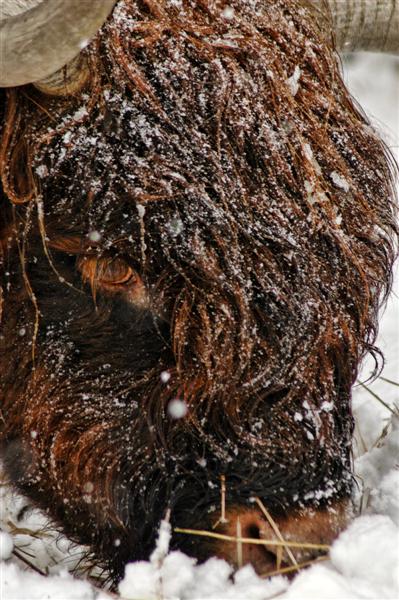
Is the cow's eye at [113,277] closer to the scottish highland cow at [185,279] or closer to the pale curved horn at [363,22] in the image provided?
the scottish highland cow at [185,279]

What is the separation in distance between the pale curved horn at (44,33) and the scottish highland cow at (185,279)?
0.64ft

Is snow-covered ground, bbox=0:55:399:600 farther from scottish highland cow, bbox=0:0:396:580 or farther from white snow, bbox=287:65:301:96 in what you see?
white snow, bbox=287:65:301:96

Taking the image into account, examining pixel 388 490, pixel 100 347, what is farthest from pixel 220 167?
pixel 388 490

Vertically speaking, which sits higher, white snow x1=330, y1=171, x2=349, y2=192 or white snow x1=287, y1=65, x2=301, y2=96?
white snow x1=287, y1=65, x2=301, y2=96

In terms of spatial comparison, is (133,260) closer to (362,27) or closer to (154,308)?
(154,308)

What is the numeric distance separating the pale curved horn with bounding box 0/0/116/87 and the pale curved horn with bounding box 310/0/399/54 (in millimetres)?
1290

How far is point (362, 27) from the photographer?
10.3ft

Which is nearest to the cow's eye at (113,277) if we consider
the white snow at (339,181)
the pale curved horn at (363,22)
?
the white snow at (339,181)

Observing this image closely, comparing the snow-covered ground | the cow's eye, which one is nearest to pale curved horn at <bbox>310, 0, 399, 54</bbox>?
the snow-covered ground

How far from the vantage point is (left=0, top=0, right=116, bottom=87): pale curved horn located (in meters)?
1.89

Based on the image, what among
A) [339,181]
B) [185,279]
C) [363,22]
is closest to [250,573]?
[185,279]

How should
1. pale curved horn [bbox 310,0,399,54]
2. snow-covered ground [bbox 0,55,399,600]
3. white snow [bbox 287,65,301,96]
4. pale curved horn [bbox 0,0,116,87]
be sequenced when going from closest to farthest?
pale curved horn [bbox 0,0,116,87] → snow-covered ground [bbox 0,55,399,600] → white snow [bbox 287,65,301,96] → pale curved horn [bbox 310,0,399,54]

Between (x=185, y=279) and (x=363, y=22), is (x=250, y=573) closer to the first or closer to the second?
(x=185, y=279)

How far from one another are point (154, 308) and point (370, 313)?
0.75 m
